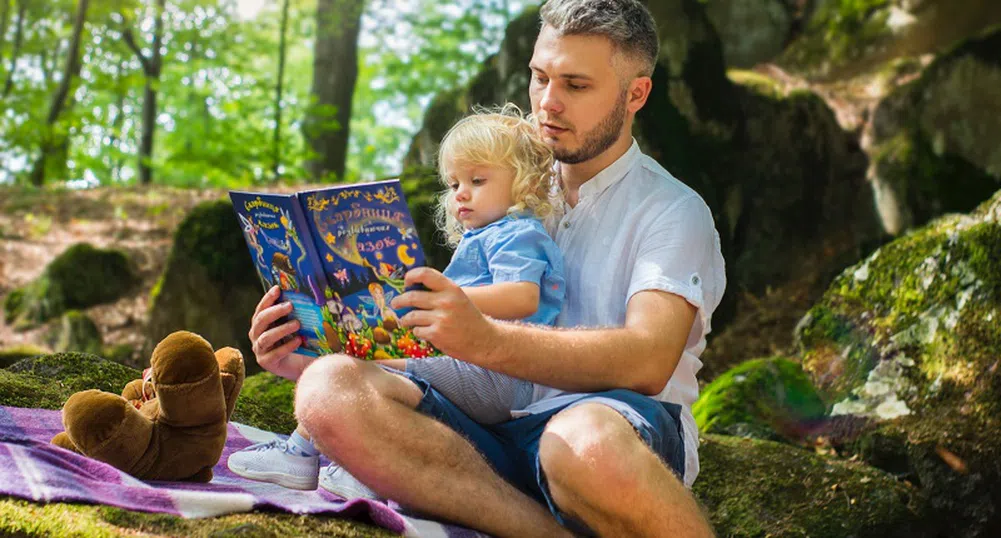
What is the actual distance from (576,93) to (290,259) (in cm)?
92

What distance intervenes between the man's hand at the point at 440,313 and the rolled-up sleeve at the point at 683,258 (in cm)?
53

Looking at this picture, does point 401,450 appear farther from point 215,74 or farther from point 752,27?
→ point 215,74

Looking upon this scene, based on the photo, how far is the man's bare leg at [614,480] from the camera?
90.1 inches

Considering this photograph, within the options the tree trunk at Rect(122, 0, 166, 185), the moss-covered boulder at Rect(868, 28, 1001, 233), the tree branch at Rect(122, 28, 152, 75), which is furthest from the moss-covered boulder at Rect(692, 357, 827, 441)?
Answer: the tree branch at Rect(122, 28, 152, 75)

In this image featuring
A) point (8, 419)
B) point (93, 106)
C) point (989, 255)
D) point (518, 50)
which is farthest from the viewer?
point (93, 106)

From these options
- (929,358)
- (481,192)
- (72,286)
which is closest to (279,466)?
(481,192)

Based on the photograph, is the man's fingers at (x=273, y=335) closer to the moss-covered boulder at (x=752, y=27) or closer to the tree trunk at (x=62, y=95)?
the moss-covered boulder at (x=752, y=27)

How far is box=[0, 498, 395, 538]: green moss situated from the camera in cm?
203

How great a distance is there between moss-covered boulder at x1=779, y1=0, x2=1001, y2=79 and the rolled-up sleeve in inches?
275

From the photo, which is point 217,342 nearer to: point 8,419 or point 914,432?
point 8,419

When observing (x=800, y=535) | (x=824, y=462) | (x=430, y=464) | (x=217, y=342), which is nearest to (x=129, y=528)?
(x=430, y=464)

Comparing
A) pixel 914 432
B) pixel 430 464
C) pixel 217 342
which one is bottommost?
pixel 217 342

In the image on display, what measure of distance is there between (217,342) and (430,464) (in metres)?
4.61

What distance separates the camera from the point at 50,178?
12.5 meters
